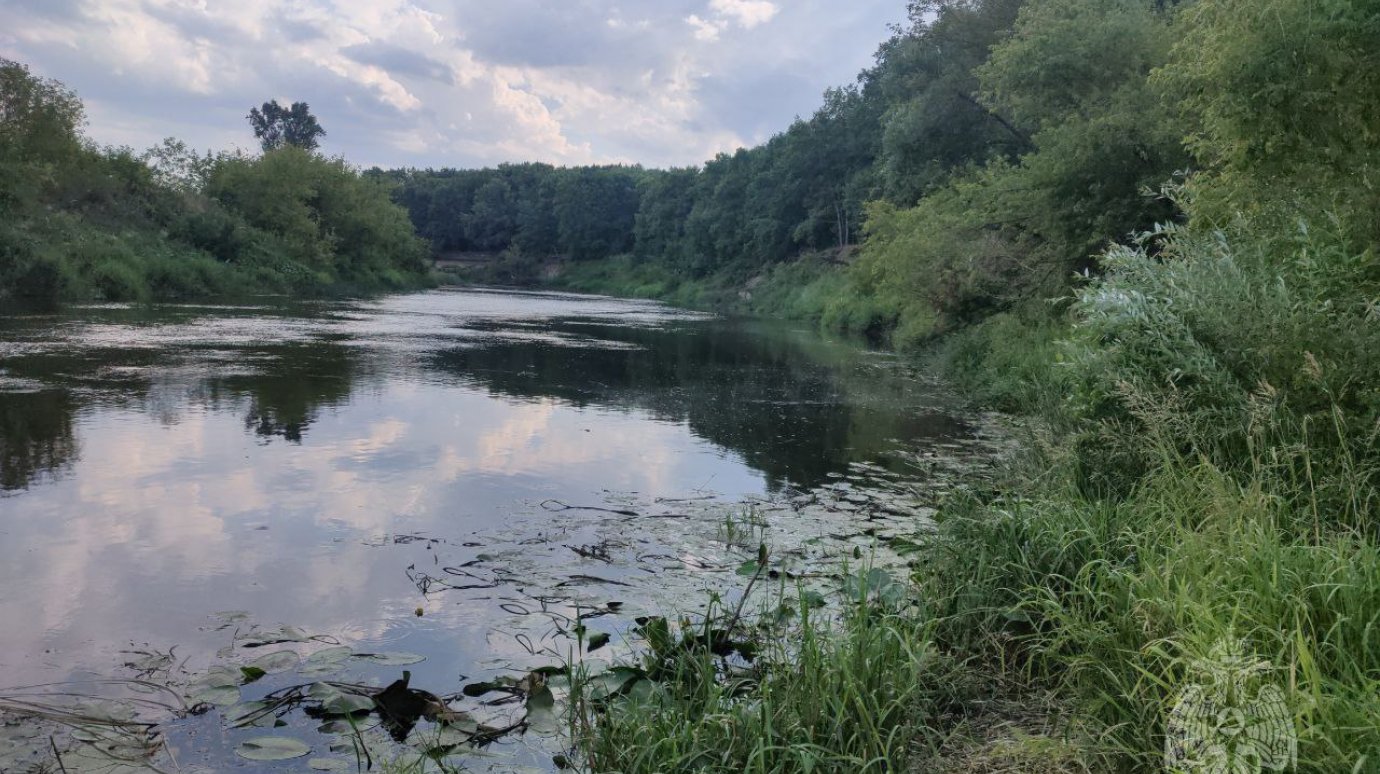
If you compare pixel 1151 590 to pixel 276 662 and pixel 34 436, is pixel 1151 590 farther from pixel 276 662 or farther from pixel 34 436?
pixel 34 436

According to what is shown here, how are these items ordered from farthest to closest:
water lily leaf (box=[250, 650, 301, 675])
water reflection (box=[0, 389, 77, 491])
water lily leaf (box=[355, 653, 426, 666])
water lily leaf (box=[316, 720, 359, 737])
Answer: water reflection (box=[0, 389, 77, 491]), water lily leaf (box=[355, 653, 426, 666]), water lily leaf (box=[250, 650, 301, 675]), water lily leaf (box=[316, 720, 359, 737])

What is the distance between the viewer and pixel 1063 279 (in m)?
21.2

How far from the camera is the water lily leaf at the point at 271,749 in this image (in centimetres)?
464

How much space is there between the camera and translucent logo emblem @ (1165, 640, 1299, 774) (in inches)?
138

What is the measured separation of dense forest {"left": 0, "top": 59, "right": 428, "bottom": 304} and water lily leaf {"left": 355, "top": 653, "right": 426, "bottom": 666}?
3627cm

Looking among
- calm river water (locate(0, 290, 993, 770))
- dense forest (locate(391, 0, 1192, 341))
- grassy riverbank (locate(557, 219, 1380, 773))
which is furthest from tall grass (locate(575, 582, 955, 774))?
dense forest (locate(391, 0, 1192, 341))

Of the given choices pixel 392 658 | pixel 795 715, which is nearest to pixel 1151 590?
pixel 795 715

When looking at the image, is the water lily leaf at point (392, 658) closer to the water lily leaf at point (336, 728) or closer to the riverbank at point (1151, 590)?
the water lily leaf at point (336, 728)

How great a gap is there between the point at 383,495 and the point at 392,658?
447 centimetres

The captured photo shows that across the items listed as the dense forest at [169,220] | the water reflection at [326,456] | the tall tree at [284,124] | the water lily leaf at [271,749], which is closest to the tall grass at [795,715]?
the water lily leaf at [271,749]

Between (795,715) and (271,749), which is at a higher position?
(795,715)

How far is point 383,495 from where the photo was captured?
10133 millimetres

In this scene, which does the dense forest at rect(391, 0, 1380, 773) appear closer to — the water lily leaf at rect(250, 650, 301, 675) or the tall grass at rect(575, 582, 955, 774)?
the tall grass at rect(575, 582, 955, 774)

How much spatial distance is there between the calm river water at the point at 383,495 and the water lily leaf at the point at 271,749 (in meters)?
→ 0.08
